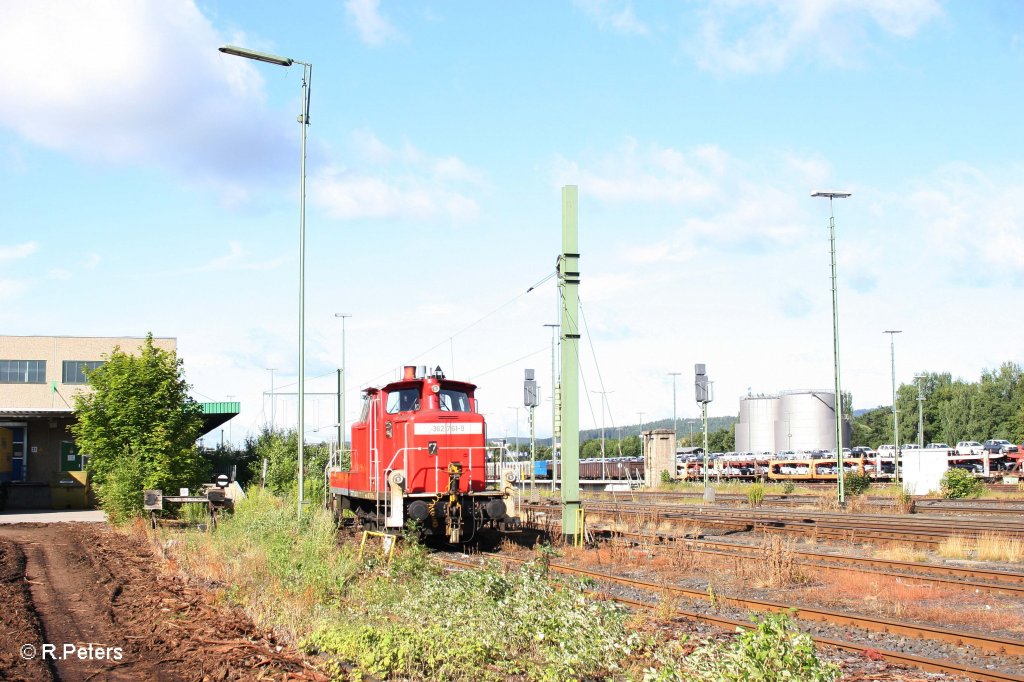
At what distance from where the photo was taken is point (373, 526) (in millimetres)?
18359

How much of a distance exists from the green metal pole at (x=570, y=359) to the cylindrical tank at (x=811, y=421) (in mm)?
71889

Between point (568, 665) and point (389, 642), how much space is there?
1892 millimetres

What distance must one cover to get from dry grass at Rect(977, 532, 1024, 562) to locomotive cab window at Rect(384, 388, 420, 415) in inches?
437

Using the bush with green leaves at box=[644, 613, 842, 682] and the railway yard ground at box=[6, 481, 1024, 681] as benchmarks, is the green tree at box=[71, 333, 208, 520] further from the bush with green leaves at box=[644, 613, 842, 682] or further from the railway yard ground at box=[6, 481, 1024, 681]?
the bush with green leaves at box=[644, 613, 842, 682]

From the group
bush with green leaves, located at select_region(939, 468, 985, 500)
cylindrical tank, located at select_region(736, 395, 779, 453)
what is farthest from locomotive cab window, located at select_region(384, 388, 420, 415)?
cylindrical tank, located at select_region(736, 395, 779, 453)

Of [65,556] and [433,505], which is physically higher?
[433,505]

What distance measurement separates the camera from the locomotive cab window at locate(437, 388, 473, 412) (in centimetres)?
1830

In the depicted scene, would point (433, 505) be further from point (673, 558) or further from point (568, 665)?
point (568, 665)

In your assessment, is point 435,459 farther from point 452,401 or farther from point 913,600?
point 913,600

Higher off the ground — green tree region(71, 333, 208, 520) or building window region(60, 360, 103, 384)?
building window region(60, 360, 103, 384)

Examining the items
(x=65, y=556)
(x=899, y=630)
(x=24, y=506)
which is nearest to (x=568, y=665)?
(x=899, y=630)

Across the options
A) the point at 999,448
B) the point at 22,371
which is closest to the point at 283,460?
the point at 22,371

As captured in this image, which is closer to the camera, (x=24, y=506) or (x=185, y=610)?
(x=185, y=610)

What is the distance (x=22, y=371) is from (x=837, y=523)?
49.8 metres
